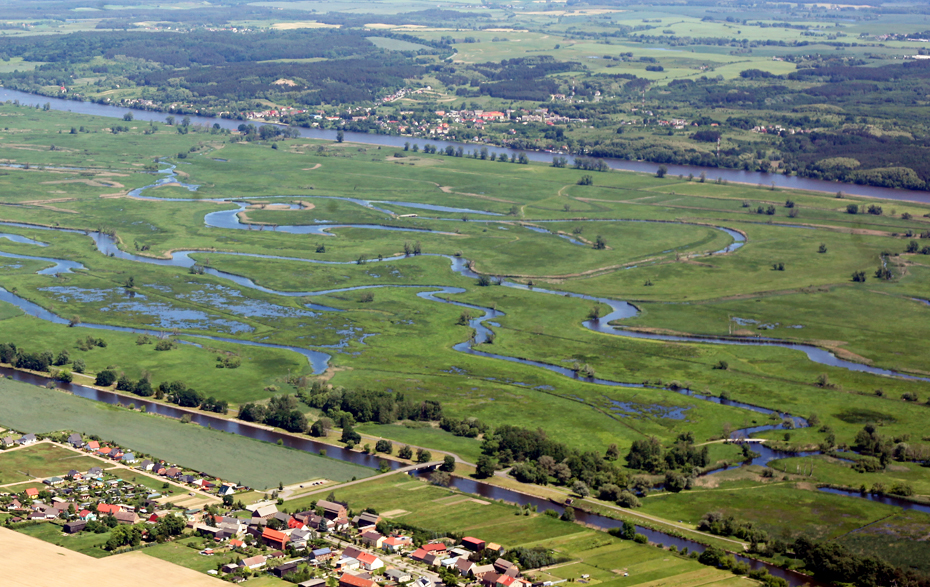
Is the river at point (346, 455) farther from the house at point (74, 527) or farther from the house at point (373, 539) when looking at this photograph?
the house at point (74, 527)

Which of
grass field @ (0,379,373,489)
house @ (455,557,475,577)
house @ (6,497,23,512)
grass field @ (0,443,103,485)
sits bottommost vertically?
grass field @ (0,443,103,485)

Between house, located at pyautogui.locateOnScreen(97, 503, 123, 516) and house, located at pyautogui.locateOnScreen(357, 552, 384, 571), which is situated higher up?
house, located at pyautogui.locateOnScreen(357, 552, 384, 571)

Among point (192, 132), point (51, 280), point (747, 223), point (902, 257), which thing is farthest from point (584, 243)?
→ point (192, 132)

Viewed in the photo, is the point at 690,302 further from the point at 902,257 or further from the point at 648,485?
the point at 648,485

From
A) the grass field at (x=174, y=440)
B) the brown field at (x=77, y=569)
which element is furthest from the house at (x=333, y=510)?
the brown field at (x=77, y=569)

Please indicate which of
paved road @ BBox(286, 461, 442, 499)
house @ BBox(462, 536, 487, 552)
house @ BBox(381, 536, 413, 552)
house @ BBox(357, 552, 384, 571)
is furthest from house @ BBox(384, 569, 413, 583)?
paved road @ BBox(286, 461, 442, 499)

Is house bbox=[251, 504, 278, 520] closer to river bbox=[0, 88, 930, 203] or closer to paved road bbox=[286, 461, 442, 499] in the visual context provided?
paved road bbox=[286, 461, 442, 499]
